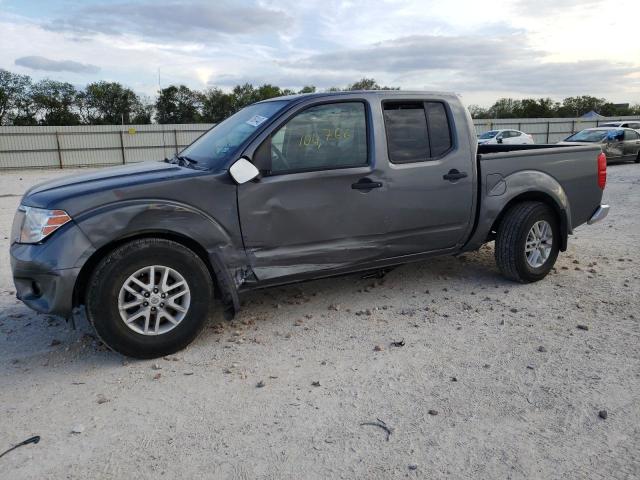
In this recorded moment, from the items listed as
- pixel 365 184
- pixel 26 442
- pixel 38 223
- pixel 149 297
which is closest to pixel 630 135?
pixel 365 184

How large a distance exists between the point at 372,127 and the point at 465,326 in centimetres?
179

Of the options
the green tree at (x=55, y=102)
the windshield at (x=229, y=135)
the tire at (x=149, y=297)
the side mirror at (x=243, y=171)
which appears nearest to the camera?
the tire at (x=149, y=297)

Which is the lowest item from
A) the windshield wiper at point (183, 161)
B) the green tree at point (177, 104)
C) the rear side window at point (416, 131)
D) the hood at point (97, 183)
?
the hood at point (97, 183)

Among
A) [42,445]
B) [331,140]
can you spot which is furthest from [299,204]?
[42,445]

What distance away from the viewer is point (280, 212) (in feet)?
13.1

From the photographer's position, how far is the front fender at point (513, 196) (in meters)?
4.90

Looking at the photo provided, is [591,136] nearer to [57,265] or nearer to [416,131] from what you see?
[416,131]

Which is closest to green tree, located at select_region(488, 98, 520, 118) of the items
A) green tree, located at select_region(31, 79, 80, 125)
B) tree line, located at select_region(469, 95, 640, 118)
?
tree line, located at select_region(469, 95, 640, 118)

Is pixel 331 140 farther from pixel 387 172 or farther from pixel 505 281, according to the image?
pixel 505 281

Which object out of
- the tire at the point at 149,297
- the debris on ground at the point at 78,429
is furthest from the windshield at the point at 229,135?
the debris on ground at the point at 78,429

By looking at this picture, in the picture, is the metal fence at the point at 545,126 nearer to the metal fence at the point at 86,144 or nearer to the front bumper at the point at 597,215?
the metal fence at the point at 86,144

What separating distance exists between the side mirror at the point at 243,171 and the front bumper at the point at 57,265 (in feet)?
3.54

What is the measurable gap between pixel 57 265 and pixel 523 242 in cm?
398

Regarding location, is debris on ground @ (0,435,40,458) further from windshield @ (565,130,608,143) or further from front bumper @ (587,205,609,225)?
windshield @ (565,130,608,143)
